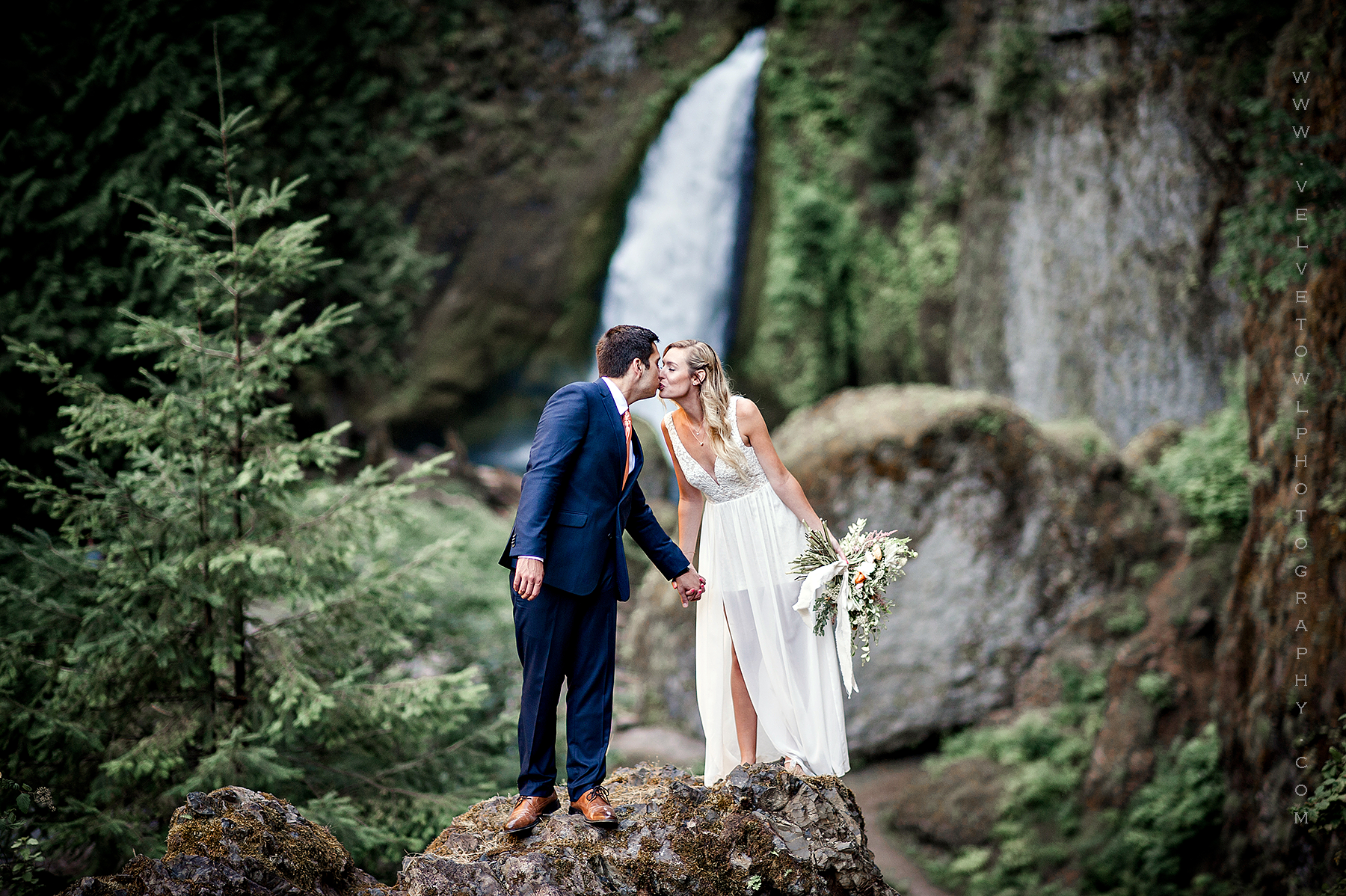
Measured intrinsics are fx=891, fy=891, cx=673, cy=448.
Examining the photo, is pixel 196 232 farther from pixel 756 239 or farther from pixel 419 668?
pixel 756 239

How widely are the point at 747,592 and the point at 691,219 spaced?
14.9m

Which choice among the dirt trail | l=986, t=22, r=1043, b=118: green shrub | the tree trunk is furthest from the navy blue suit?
l=986, t=22, r=1043, b=118: green shrub

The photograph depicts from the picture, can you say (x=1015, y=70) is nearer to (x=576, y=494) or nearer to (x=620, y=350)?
(x=620, y=350)

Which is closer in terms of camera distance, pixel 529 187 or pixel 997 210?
pixel 997 210

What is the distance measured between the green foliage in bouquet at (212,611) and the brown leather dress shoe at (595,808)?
1.80m

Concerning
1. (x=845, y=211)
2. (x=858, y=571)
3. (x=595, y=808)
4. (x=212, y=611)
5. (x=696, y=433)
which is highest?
(x=845, y=211)

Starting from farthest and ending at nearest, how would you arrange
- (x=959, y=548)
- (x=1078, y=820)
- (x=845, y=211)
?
(x=845, y=211), (x=959, y=548), (x=1078, y=820)

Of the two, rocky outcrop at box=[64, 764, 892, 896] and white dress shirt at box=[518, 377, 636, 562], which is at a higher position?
white dress shirt at box=[518, 377, 636, 562]

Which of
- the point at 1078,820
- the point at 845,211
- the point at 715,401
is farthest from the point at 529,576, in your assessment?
the point at 845,211

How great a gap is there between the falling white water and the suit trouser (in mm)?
14510

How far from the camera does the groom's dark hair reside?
13.3 ft

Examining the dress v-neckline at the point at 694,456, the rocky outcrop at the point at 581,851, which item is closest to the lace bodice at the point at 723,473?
the dress v-neckline at the point at 694,456

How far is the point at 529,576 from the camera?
364 cm

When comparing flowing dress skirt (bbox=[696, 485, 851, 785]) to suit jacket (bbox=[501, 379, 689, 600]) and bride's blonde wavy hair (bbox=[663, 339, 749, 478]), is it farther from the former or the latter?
suit jacket (bbox=[501, 379, 689, 600])
